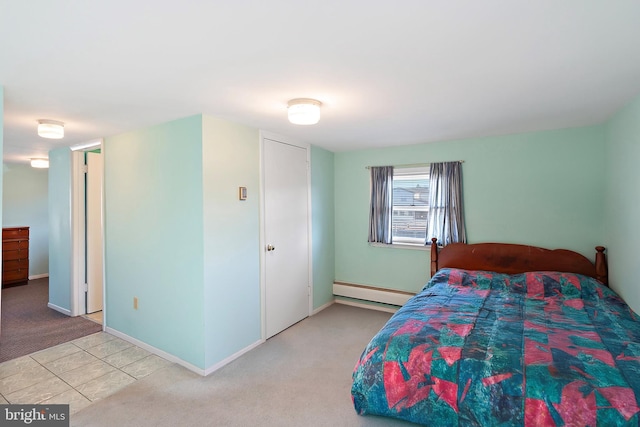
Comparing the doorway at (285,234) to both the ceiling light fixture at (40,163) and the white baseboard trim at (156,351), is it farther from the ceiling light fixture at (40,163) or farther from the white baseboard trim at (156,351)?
the ceiling light fixture at (40,163)

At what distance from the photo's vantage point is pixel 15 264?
220 inches

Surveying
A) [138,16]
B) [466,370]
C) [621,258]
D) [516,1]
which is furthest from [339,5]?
[621,258]

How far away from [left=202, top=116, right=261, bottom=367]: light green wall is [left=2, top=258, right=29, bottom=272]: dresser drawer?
5.06 meters

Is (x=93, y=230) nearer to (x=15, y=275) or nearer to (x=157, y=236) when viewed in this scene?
(x=157, y=236)

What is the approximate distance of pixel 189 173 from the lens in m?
2.85

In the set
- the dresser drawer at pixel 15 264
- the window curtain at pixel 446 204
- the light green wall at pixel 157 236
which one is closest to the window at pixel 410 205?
the window curtain at pixel 446 204

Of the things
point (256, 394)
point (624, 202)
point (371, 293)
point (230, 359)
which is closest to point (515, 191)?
point (624, 202)

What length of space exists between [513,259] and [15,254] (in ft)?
25.2

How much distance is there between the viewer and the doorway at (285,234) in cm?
350

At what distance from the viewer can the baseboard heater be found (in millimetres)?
4199

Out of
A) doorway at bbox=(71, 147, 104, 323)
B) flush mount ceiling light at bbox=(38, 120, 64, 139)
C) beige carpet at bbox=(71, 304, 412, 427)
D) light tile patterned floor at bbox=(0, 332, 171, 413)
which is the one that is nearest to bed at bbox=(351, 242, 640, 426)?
beige carpet at bbox=(71, 304, 412, 427)

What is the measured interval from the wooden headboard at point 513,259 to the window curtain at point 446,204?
0.12 meters

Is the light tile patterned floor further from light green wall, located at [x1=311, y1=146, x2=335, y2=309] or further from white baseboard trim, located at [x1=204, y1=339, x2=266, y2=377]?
light green wall, located at [x1=311, y1=146, x2=335, y2=309]

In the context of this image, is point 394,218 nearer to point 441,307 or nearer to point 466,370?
point 441,307
